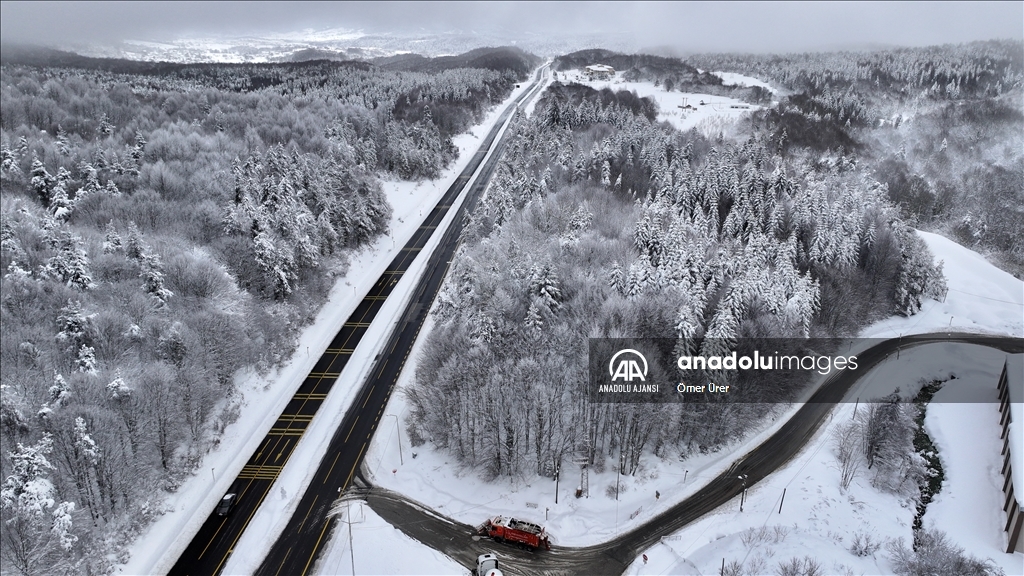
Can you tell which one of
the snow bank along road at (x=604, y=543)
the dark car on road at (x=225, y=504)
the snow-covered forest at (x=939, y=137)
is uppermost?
Answer: the snow-covered forest at (x=939, y=137)

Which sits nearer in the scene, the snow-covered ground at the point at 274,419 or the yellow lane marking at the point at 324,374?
the snow-covered ground at the point at 274,419

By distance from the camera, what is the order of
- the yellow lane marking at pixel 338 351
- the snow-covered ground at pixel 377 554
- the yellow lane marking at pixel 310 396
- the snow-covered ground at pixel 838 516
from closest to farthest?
the snow-covered ground at pixel 377 554
the snow-covered ground at pixel 838 516
the yellow lane marking at pixel 310 396
the yellow lane marking at pixel 338 351

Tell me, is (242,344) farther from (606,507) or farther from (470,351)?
(606,507)

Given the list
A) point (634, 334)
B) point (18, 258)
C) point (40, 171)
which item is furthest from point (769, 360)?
point (40, 171)

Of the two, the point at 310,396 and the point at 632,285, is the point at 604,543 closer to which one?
the point at 632,285

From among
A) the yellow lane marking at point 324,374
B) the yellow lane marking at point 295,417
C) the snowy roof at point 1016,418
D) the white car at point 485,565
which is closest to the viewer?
the white car at point 485,565

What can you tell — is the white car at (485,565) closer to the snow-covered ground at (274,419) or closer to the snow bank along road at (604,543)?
the snow bank along road at (604,543)

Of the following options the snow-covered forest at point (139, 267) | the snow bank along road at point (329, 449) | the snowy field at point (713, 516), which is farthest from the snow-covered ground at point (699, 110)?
the snowy field at point (713, 516)
